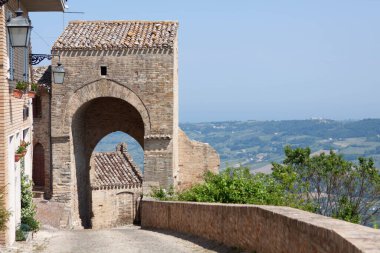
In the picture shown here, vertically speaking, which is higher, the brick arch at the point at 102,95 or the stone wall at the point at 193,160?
the brick arch at the point at 102,95

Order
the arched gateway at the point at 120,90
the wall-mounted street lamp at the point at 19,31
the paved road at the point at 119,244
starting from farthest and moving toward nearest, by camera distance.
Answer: the arched gateway at the point at 120,90, the paved road at the point at 119,244, the wall-mounted street lamp at the point at 19,31

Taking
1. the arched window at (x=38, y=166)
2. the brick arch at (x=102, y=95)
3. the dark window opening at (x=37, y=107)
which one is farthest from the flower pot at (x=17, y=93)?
the arched window at (x=38, y=166)

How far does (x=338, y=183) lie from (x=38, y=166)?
44.9ft

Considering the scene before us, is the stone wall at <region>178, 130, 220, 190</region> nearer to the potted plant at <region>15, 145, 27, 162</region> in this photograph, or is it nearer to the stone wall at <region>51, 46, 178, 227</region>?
the stone wall at <region>51, 46, 178, 227</region>

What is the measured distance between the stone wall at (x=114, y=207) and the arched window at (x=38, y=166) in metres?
4.28

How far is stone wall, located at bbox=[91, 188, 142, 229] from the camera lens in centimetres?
3528

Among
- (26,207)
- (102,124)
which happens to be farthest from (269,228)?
(102,124)

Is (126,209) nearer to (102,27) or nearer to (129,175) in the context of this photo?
(129,175)

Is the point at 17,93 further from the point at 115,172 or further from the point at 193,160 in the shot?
the point at 115,172

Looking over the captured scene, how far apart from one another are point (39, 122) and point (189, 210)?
1293cm

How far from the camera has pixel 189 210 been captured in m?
18.5

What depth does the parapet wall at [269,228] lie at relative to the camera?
7.70m

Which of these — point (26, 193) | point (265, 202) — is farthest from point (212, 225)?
point (26, 193)

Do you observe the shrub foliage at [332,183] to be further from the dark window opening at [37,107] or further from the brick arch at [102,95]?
the dark window opening at [37,107]
